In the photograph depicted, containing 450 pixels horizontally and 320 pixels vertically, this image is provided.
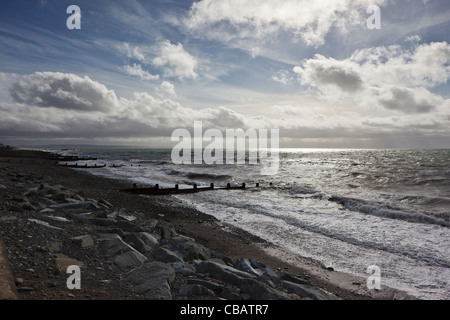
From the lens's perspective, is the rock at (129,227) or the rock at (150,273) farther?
the rock at (129,227)

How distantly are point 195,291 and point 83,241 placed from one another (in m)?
3.24

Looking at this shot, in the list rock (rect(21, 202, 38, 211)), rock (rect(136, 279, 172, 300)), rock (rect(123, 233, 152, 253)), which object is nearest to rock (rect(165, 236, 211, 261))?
rock (rect(123, 233, 152, 253))

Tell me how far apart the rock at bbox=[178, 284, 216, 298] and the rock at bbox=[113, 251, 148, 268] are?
4.80ft

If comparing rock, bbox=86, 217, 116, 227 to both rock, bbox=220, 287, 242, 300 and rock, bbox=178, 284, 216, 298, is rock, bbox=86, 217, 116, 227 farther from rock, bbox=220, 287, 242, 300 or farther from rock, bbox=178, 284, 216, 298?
rock, bbox=220, 287, 242, 300

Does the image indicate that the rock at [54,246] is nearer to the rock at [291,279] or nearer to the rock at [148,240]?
the rock at [148,240]

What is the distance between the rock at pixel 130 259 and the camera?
5848mm

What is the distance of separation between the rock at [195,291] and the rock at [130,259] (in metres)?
1.46

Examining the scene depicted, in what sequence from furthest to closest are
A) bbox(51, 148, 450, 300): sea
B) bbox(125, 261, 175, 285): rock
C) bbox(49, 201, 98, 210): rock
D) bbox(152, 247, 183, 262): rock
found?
bbox(49, 201, 98, 210): rock < bbox(51, 148, 450, 300): sea < bbox(152, 247, 183, 262): rock < bbox(125, 261, 175, 285): rock

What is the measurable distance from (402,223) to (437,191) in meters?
17.4

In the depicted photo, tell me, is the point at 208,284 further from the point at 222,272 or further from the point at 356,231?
the point at 356,231

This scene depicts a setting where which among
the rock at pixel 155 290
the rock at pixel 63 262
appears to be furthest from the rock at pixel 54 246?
the rock at pixel 155 290

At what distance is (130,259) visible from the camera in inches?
235

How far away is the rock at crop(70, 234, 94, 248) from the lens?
20.9ft
